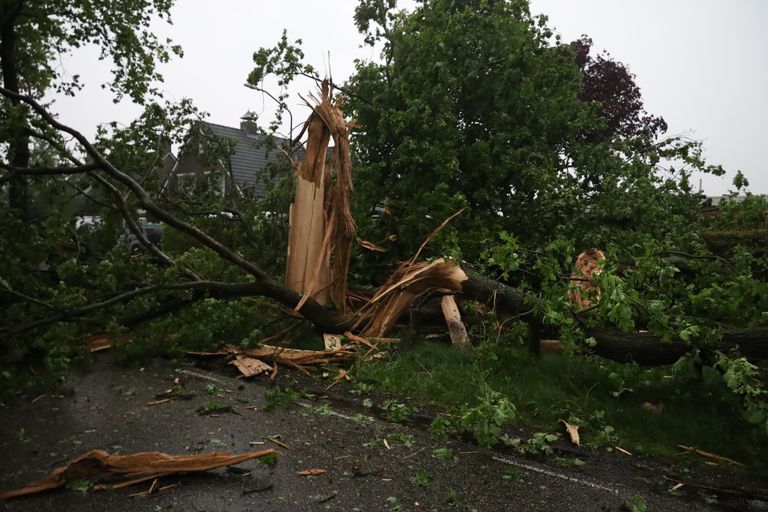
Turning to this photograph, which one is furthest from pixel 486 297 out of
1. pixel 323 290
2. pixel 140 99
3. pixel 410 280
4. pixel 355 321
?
pixel 140 99

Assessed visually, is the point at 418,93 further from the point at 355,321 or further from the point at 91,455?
the point at 91,455

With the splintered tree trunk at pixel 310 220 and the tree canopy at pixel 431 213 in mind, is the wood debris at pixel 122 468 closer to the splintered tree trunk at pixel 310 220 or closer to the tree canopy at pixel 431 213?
the tree canopy at pixel 431 213

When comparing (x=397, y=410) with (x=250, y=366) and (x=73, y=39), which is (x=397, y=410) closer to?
(x=250, y=366)

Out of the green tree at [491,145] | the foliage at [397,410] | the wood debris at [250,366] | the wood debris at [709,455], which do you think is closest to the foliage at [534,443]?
the foliage at [397,410]

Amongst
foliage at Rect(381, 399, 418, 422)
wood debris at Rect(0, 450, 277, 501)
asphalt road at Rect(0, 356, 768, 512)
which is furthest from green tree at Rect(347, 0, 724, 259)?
wood debris at Rect(0, 450, 277, 501)

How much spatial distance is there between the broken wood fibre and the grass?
1.61m

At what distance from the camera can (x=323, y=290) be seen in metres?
6.96

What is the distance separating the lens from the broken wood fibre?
6.86 meters

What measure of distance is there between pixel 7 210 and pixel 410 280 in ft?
13.3

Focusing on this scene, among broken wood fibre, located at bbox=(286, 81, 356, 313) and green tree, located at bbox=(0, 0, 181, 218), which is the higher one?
green tree, located at bbox=(0, 0, 181, 218)

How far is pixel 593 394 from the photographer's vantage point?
4801 millimetres

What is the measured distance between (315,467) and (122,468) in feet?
3.47

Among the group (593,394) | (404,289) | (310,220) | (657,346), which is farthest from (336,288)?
(657,346)

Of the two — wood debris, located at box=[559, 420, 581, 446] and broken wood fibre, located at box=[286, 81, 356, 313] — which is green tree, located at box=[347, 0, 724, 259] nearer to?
broken wood fibre, located at box=[286, 81, 356, 313]
